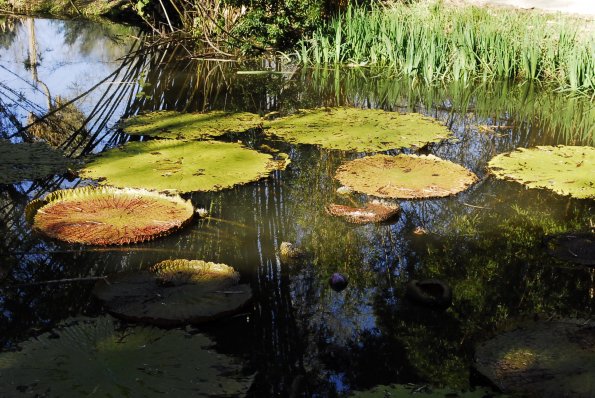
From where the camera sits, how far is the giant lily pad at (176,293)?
2547 mm

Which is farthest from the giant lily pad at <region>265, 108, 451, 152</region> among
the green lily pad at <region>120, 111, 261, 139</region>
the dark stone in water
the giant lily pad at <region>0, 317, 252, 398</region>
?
the giant lily pad at <region>0, 317, 252, 398</region>

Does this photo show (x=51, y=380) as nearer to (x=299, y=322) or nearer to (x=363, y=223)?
(x=299, y=322)

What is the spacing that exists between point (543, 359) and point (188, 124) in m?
3.82

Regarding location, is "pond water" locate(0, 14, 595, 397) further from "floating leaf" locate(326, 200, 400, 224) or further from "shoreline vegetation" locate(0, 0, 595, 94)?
"shoreline vegetation" locate(0, 0, 595, 94)

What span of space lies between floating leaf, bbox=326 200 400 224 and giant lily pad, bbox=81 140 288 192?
675mm

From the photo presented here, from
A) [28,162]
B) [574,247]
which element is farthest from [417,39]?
[28,162]

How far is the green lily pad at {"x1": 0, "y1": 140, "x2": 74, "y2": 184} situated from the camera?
4117 millimetres

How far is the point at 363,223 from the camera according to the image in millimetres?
3568

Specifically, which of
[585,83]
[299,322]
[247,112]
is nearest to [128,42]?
[247,112]

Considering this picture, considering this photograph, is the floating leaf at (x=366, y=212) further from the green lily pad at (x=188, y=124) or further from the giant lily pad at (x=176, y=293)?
the green lily pad at (x=188, y=124)

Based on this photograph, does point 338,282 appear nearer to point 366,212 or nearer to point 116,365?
point 366,212

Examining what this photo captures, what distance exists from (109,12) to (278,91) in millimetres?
8609

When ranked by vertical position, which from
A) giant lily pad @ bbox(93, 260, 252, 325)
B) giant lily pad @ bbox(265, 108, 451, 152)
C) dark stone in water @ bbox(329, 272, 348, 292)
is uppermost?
giant lily pad @ bbox(265, 108, 451, 152)

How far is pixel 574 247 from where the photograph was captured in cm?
329
